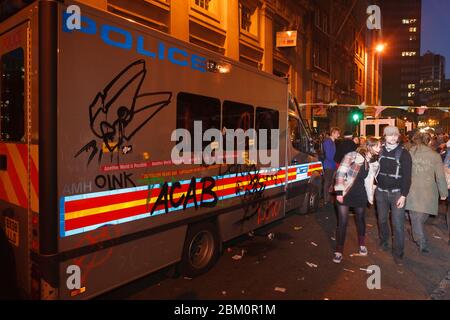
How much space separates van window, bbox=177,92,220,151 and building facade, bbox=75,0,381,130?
5743mm

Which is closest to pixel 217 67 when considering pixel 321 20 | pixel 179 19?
pixel 179 19

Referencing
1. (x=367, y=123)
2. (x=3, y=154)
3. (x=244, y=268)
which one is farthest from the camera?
(x=367, y=123)

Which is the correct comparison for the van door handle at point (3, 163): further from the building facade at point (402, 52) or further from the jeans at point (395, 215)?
the building facade at point (402, 52)

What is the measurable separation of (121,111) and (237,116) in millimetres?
2256

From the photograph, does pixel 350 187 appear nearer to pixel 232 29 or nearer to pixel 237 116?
pixel 237 116

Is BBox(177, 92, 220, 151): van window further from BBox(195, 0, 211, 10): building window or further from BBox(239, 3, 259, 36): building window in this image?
BBox(239, 3, 259, 36): building window

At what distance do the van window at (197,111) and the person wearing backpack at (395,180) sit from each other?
2.69m

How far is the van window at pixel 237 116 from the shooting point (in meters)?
5.38

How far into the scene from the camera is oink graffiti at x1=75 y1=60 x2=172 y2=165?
3557 mm

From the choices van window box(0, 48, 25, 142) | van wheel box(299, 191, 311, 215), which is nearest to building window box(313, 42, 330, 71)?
van wheel box(299, 191, 311, 215)

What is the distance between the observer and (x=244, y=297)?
4477 millimetres
